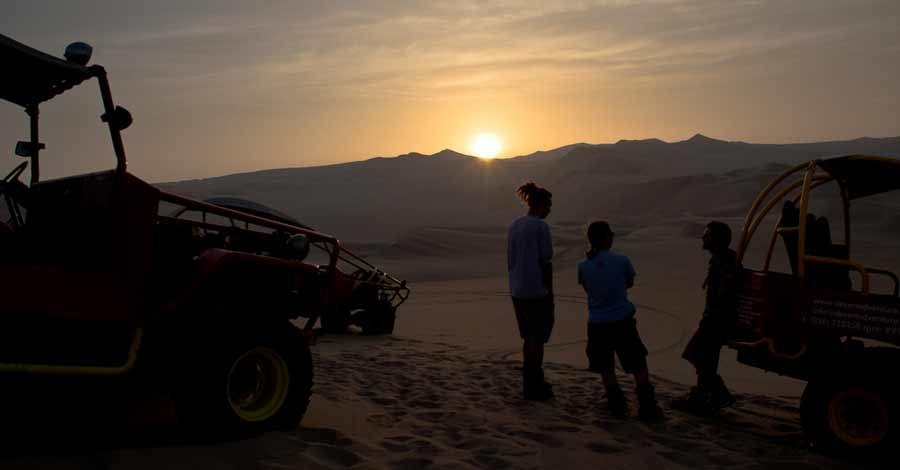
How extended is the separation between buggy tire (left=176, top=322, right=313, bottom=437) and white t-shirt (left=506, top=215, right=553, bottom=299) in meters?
2.04

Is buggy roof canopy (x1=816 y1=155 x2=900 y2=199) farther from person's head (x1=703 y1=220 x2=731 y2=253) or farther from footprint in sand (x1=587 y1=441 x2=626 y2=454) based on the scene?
footprint in sand (x1=587 y1=441 x2=626 y2=454)

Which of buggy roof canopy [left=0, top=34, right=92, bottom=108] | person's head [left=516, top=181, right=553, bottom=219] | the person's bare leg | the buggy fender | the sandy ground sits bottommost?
the sandy ground

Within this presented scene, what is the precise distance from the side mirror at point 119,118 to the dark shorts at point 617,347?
359 centimetres

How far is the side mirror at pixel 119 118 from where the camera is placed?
416 cm

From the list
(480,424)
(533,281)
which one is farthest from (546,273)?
(480,424)

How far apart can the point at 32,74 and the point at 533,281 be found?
148 inches

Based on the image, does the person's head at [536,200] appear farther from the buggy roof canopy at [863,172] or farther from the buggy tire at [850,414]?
the buggy tire at [850,414]

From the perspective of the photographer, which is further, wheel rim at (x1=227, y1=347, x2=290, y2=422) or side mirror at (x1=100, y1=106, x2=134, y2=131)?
wheel rim at (x1=227, y1=347, x2=290, y2=422)

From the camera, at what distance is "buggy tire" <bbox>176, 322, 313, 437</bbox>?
4242 mm

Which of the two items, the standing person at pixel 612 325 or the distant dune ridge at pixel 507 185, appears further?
the distant dune ridge at pixel 507 185

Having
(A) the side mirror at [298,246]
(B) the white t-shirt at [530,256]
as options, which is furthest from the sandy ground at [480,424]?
(A) the side mirror at [298,246]

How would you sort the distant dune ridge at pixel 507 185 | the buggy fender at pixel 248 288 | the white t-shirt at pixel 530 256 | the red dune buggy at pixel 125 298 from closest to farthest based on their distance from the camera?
the red dune buggy at pixel 125 298, the buggy fender at pixel 248 288, the white t-shirt at pixel 530 256, the distant dune ridge at pixel 507 185

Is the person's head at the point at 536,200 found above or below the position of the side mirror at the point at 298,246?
above

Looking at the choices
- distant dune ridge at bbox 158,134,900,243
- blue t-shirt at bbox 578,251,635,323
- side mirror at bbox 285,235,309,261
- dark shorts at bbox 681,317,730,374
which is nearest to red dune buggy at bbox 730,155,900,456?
dark shorts at bbox 681,317,730,374
